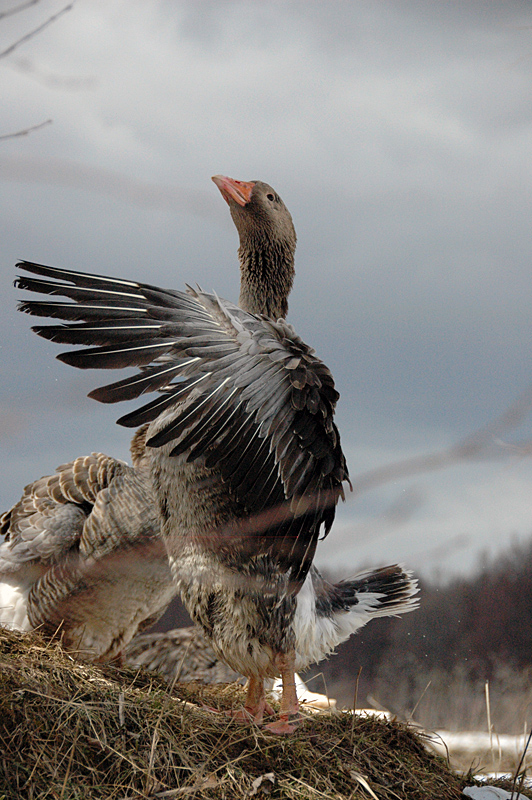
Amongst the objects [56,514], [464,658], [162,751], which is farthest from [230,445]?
[464,658]

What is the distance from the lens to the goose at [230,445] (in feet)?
5.47

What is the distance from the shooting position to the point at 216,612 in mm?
2135

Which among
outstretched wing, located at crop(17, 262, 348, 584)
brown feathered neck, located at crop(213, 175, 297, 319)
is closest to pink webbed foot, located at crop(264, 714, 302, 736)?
outstretched wing, located at crop(17, 262, 348, 584)

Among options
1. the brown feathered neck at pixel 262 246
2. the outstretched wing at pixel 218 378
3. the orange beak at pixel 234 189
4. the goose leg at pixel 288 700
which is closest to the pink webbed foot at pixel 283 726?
the goose leg at pixel 288 700

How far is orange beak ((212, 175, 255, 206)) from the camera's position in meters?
2.65

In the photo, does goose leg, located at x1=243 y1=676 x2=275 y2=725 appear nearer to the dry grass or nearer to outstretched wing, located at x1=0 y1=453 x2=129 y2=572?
the dry grass

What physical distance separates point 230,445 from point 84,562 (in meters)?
1.38

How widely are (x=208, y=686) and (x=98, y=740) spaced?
1.73 meters

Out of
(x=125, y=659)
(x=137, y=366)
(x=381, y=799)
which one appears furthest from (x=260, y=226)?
(x=125, y=659)

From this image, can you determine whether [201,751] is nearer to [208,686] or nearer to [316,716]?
[316,716]

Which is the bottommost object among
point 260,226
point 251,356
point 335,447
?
point 335,447

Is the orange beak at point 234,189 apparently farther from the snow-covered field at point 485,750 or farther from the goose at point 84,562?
the snow-covered field at point 485,750

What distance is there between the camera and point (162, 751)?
5.82 feet

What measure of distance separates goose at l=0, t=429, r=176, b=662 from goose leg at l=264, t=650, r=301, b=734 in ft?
2.59
